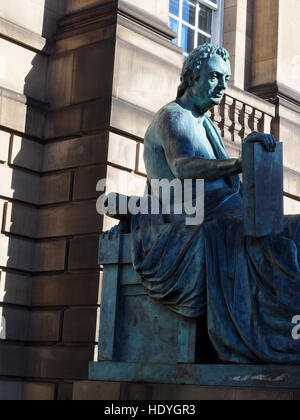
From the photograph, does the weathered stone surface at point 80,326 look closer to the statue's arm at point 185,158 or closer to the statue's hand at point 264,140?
the statue's arm at point 185,158

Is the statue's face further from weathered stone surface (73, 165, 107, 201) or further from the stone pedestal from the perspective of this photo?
weathered stone surface (73, 165, 107, 201)

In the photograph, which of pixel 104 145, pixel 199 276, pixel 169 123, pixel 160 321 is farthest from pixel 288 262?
pixel 104 145

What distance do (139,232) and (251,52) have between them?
438 inches

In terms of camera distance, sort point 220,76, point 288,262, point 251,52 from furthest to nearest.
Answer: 1. point 251,52
2. point 220,76
3. point 288,262

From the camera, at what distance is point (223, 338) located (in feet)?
22.3

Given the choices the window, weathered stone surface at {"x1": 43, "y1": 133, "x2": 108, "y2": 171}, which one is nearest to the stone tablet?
weathered stone surface at {"x1": 43, "y1": 133, "x2": 108, "y2": 171}

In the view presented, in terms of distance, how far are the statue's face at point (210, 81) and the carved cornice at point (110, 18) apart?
5123 mm

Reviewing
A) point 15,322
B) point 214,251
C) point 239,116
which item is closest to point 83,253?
point 15,322

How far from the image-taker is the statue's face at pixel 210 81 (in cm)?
782

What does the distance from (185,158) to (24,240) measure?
5797 millimetres

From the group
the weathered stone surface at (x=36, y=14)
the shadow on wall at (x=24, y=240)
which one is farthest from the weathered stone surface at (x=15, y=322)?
the weathered stone surface at (x=36, y=14)

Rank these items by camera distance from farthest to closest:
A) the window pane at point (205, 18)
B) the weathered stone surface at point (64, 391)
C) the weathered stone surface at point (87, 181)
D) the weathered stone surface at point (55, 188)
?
the window pane at point (205, 18)
the weathered stone surface at point (55, 188)
the weathered stone surface at point (87, 181)
the weathered stone surface at point (64, 391)
